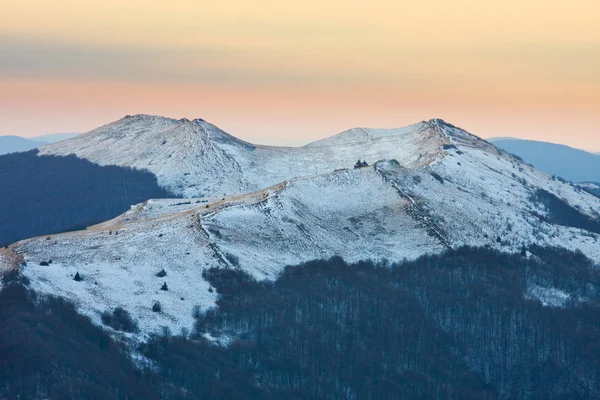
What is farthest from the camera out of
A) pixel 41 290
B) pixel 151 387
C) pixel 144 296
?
pixel 144 296

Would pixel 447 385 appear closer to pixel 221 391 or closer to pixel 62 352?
pixel 221 391

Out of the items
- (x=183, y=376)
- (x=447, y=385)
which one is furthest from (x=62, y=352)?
(x=447, y=385)

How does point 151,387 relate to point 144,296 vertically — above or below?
below

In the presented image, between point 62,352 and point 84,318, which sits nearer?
point 62,352

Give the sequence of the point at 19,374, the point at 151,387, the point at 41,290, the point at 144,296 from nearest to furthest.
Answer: the point at 19,374 → the point at 151,387 → the point at 41,290 → the point at 144,296

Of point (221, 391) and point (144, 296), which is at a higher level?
point (144, 296)

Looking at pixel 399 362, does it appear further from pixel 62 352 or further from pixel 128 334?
pixel 62 352

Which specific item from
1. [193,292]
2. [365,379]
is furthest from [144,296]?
[365,379]

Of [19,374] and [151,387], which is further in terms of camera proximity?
[151,387]

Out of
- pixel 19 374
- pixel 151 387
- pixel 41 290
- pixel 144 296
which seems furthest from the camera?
pixel 144 296
